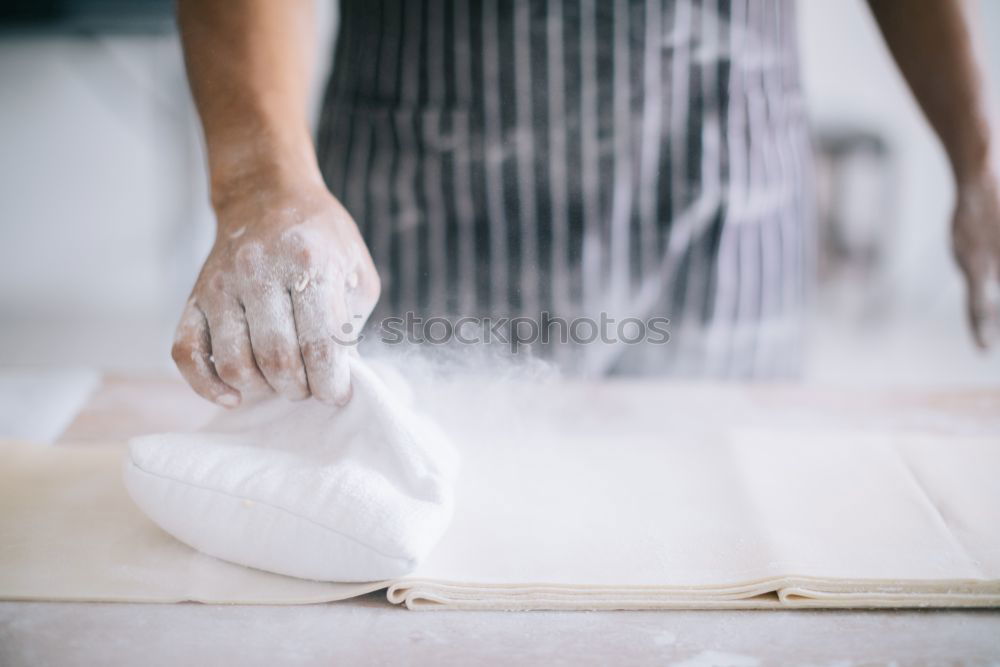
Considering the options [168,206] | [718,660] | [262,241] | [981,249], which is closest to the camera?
[718,660]

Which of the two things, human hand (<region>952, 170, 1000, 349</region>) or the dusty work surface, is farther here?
human hand (<region>952, 170, 1000, 349</region>)

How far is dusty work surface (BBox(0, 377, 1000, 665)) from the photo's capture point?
0.55m

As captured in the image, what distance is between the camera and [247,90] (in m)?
0.76

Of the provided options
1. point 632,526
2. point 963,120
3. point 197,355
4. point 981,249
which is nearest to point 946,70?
point 963,120

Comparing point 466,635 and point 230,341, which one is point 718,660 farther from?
point 230,341

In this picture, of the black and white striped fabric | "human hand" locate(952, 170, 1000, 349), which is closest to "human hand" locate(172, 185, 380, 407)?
the black and white striped fabric

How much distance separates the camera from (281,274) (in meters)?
0.65

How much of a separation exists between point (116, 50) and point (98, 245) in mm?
597

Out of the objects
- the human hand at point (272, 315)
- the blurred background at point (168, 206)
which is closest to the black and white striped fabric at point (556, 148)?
the human hand at point (272, 315)

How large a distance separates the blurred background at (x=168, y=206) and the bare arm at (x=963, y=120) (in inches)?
52.7

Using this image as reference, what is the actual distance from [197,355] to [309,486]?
140mm

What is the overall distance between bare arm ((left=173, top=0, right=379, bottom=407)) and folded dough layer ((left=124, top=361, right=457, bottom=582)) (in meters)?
0.03

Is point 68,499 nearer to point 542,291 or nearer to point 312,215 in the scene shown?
point 312,215

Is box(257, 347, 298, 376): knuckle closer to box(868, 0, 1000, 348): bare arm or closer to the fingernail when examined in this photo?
the fingernail
